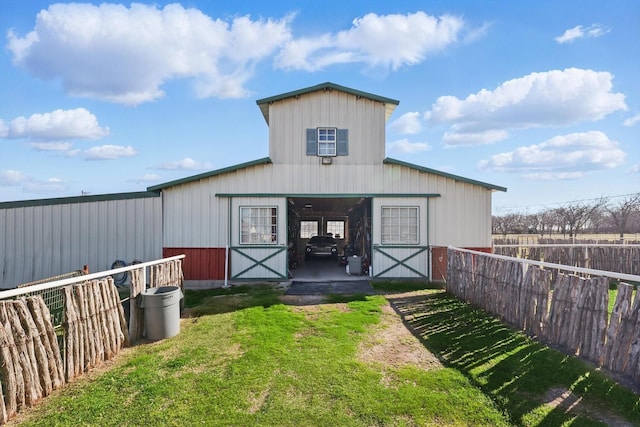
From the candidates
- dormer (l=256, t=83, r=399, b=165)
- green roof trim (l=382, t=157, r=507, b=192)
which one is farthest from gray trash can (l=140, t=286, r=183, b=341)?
green roof trim (l=382, t=157, r=507, b=192)

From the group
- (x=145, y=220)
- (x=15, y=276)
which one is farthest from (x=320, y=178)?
(x=15, y=276)

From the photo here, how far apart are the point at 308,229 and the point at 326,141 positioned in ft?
43.1

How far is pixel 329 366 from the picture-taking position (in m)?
5.21

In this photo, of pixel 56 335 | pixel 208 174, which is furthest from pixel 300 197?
pixel 56 335

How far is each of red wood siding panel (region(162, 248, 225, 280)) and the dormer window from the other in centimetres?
475

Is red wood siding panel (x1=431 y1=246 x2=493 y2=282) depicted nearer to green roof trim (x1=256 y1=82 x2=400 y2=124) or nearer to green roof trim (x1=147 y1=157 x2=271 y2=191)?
green roof trim (x1=256 y1=82 x2=400 y2=124)

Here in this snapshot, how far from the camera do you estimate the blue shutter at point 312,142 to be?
41.0 feet

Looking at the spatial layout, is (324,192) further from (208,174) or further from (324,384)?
(324,384)

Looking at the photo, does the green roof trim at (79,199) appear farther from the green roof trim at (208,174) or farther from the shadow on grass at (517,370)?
the shadow on grass at (517,370)

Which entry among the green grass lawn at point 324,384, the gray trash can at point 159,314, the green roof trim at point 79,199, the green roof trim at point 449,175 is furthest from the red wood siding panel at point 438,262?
the green roof trim at point 79,199

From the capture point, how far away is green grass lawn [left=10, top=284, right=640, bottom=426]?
155 inches

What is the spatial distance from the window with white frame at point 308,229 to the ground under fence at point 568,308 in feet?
55.8

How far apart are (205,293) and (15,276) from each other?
21.0ft

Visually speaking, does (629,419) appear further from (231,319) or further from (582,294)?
(231,319)
